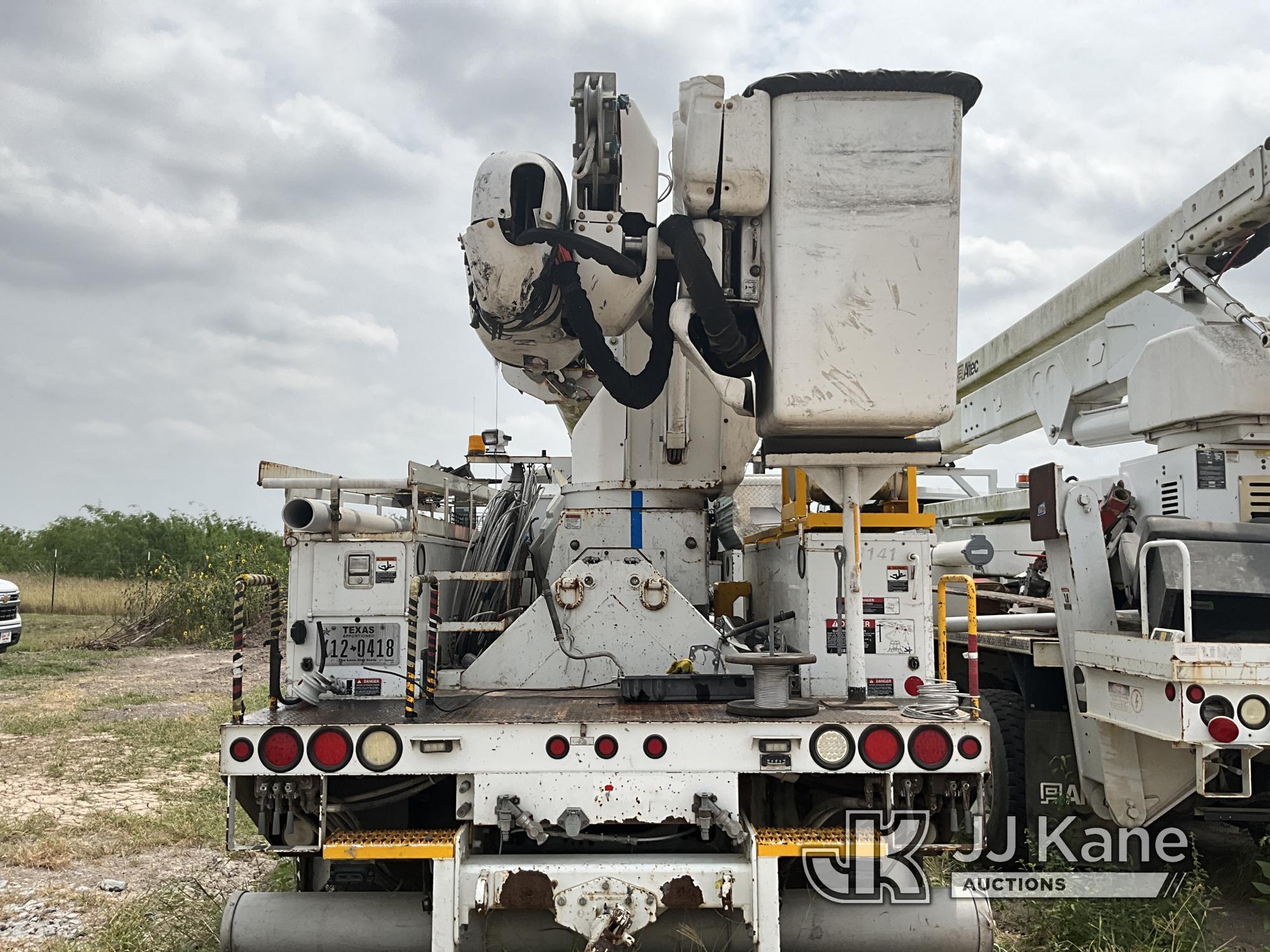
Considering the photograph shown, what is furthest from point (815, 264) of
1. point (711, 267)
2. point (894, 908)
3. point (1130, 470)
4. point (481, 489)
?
point (1130, 470)

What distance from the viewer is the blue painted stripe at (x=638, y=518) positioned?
5.79m

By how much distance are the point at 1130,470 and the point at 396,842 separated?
551cm

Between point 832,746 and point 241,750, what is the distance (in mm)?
2193

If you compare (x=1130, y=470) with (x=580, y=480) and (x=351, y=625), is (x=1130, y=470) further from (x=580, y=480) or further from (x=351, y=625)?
(x=351, y=625)

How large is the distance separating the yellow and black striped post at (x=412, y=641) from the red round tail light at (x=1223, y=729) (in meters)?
3.29

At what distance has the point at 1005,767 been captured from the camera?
239 inches

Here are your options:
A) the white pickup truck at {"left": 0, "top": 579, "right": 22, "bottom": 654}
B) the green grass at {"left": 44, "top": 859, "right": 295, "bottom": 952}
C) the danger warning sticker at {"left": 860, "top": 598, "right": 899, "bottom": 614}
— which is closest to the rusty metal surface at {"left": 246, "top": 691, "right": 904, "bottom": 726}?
the danger warning sticker at {"left": 860, "top": 598, "right": 899, "bottom": 614}

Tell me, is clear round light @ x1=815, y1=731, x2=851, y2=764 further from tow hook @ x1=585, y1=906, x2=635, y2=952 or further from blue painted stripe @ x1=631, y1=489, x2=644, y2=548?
blue painted stripe @ x1=631, y1=489, x2=644, y2=548

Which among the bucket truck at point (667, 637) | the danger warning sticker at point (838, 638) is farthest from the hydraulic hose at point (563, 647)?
the danger warning sticker at point (838, 638)

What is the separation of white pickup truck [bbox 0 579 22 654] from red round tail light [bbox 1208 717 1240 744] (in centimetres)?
1636

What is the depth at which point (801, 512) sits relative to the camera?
207 inches

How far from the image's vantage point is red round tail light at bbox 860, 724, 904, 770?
13.1 ft

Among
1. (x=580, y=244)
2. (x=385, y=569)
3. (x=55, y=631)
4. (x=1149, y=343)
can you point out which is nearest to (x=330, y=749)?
(x=385, y=569)

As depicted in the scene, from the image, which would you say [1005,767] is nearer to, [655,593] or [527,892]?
[655,593]
